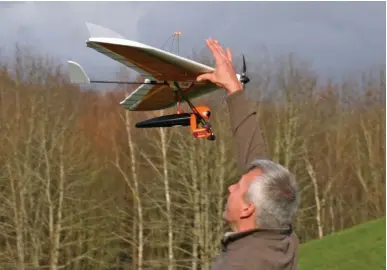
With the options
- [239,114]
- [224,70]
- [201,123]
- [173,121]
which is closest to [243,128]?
[239,114]

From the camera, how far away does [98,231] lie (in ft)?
90.1

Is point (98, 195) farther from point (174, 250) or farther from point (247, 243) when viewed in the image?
point (247, 243)

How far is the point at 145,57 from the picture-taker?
382 cm

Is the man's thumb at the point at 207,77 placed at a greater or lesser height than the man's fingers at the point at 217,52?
lesser

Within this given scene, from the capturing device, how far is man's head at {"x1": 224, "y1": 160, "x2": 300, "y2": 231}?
2484 millimetres

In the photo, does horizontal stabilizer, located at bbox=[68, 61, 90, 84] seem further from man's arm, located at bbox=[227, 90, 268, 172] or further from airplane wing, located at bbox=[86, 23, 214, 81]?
man's arm, located at bbox=[227, 90, 268, 172]

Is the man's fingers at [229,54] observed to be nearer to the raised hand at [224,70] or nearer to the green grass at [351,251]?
the raised hand at [224,70]

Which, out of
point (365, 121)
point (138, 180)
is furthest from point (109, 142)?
point (365, 121)

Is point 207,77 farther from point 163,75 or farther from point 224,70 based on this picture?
point 163,75

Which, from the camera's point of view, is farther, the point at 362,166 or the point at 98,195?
the point at 362,166

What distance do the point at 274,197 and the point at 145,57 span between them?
1572 mm

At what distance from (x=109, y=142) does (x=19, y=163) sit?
19.5 ft

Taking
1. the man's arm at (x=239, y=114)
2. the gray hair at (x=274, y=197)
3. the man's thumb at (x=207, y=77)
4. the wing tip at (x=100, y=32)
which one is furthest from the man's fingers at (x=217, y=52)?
the gray hair at (x=274, y=197)

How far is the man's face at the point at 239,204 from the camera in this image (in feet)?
8.24
